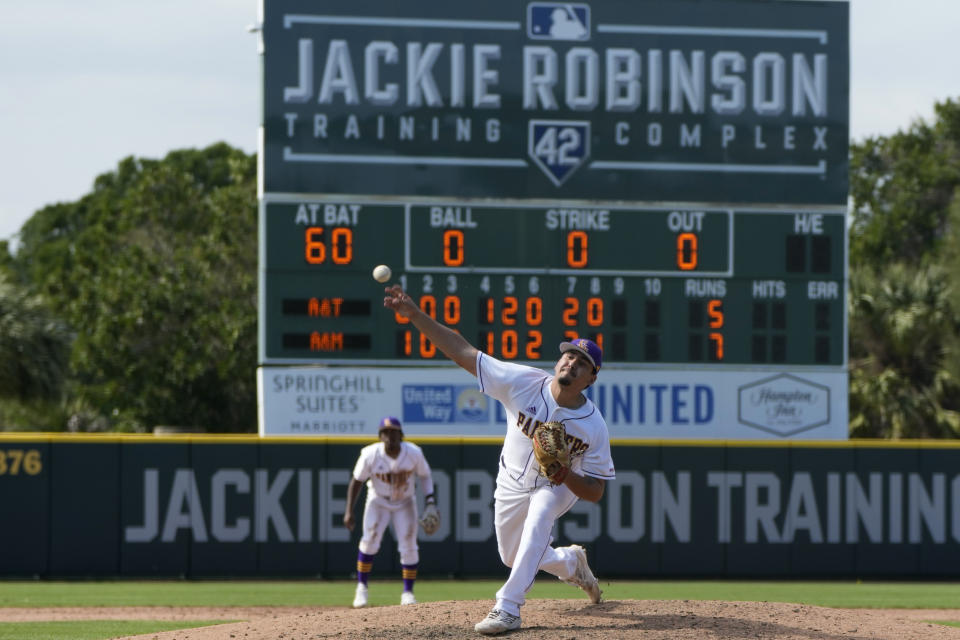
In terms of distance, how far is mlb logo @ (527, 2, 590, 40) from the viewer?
16.7 meters

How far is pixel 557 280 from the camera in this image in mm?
16578

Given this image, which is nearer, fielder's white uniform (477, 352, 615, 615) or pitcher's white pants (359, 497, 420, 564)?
fielder's white uniform (477, 352, 615, 615)

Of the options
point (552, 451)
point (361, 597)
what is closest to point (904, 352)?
point (361, 597)

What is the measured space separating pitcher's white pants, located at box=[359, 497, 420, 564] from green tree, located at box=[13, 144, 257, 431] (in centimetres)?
1972

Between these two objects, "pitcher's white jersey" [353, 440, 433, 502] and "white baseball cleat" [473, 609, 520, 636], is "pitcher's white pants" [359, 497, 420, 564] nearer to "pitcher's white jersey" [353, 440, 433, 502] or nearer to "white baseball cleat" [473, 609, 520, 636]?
"pitcher's white jersey" [353, 440, 433, 502]

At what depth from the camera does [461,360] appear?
7.91 meters

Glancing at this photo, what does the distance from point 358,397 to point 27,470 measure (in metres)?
4.19

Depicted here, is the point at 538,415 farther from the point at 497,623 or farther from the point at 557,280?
the point at 557,280

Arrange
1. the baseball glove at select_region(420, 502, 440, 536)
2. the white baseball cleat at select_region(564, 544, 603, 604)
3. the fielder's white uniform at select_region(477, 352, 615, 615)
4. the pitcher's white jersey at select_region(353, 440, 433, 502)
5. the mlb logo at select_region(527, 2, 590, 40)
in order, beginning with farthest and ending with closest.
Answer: the mlb logo at select_region(527, 2, 590, 40) < the pitcher's white jersey at select_region(353, 440, 433, 502) < the baseball glove at select_region(420, 502, 440, 536) < the white baseball cleat at select_region(564, 544, 603, 604) < the fielder's white uniform at select_region(477, 352, 615, 615)

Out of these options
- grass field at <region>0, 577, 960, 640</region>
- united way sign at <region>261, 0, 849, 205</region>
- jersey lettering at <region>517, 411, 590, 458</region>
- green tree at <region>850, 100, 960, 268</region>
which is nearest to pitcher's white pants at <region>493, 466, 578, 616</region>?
jersey lettering at <region>517, 411, 590, 458</region>

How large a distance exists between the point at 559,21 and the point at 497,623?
1042 centimetres

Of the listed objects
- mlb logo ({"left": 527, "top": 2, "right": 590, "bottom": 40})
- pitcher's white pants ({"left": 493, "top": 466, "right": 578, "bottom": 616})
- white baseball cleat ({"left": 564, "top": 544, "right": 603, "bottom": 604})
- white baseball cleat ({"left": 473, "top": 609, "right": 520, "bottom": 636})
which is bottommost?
white baseball cleat ({"left": 473, "top": 609, "right": 520, "bottom": 636})

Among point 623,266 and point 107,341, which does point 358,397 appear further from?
point 107,341

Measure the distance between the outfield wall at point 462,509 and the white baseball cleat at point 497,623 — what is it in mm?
9783
